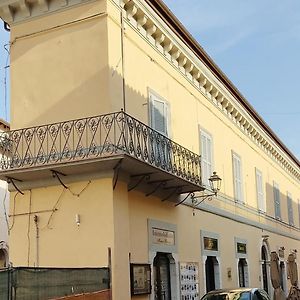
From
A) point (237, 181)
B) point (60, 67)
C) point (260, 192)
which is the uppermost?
point (60, 67)

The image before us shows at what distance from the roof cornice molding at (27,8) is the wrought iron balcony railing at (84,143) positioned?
2.69 meters

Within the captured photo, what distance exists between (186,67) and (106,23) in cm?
445

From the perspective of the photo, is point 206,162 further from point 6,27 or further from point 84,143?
point 6,27

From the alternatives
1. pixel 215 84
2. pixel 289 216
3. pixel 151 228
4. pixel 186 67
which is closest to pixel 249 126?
pixel 215 84

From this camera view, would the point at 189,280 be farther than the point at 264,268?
No

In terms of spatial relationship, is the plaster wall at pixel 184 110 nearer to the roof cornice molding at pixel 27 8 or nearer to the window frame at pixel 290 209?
the roof cornice molding at pixel 27 8

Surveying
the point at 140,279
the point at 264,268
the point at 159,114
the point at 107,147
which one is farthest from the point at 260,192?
the point at 107,147

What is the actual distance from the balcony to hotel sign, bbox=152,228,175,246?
105 centimetres

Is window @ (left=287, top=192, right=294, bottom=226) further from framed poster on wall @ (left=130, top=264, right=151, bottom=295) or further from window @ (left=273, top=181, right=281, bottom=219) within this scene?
framed poster on wall @ (left=130, top=264, right=151, bottom=295)

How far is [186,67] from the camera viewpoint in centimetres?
1584

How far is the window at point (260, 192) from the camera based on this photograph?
73.3 feet

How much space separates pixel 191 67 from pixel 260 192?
858 cm

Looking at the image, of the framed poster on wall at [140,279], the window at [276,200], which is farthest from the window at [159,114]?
the window at [276,200]

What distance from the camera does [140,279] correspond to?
38.7 ft
